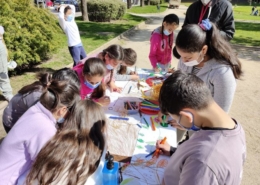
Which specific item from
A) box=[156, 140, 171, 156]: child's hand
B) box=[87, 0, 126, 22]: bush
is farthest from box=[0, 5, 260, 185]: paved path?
box=[87, 0, 126, 22]: bush

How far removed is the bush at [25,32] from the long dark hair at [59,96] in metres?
3.09

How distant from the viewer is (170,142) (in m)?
1.76

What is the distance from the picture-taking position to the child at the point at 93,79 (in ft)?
7.09

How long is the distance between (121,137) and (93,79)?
689 mm

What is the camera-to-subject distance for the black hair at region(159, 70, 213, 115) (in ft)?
3.23

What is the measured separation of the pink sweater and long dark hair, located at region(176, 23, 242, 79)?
1826 millimetres

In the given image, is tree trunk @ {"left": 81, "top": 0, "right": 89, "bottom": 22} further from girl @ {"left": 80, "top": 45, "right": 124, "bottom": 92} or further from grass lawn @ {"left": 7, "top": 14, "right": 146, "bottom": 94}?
girl @ {"left": 80, "top": 45, "right": 124, "bottom": 92}

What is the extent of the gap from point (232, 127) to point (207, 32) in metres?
0.85

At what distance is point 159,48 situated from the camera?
348 cm

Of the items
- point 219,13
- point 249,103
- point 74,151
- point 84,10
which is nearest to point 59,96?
point 74,151

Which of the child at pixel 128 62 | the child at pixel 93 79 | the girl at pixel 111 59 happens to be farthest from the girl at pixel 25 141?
the child at pixel 128 62

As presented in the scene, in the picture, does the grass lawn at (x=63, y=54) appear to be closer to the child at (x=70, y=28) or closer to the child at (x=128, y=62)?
the child at (x=70, y=28)

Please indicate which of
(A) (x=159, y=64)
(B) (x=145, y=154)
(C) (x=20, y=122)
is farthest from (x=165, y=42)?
(C) (x=20, y=122)

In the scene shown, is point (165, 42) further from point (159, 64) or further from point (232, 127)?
point (232, 127)
